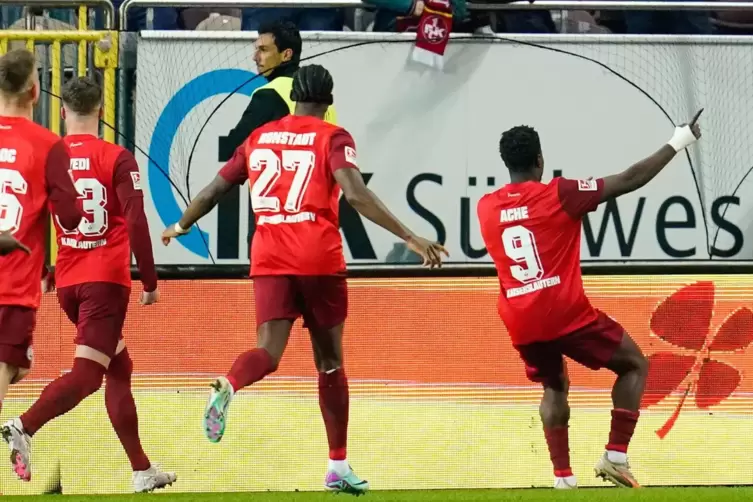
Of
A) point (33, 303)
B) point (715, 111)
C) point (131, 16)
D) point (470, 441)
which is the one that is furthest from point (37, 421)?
point (715, 111)

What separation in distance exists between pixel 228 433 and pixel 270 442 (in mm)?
254

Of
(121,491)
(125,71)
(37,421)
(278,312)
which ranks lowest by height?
(121,491)

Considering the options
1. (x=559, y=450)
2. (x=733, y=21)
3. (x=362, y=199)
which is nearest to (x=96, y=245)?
(x=362, y=199)

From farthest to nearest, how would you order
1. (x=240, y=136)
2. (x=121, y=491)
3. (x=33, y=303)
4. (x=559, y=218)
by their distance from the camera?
(x=240, y=136)
(x=121, y=491)
(x=559, y=218)
(x=33, y=303)

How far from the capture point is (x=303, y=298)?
8.12 meters

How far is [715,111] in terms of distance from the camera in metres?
10.4

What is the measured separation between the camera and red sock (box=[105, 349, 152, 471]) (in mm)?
8898

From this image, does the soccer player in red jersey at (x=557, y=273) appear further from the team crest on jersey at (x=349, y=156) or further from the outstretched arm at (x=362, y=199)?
the team crest on jersey at (x=349, y=156)

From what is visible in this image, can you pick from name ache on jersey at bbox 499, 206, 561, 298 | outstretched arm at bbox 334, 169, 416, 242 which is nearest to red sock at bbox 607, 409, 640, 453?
name ache on jersey at bbox 499, 206, 561, 298

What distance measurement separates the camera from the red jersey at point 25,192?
766 cm

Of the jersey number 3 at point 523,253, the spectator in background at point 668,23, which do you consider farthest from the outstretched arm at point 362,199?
the spectator in background at point 668,23

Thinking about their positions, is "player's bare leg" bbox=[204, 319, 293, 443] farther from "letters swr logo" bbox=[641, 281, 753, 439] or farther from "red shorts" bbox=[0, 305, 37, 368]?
"letters swr logo" bbox=[641, 281, 753, 439]

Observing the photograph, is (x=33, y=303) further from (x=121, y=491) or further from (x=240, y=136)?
(x=240, y=136)

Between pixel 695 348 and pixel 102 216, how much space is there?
3576 mm
